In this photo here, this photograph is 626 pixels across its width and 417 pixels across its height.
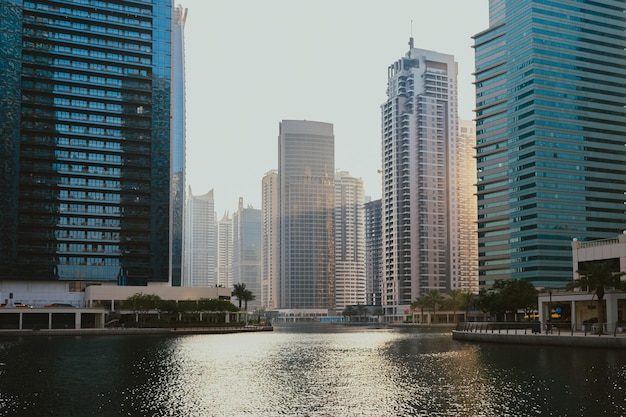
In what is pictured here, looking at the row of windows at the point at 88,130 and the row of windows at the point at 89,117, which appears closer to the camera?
the row of windows at the point at 88,130

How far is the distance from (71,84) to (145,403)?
15035 centimetres

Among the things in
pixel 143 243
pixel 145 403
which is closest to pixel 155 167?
pixel 143 243

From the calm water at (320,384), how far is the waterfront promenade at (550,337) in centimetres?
301

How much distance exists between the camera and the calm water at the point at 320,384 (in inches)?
1592

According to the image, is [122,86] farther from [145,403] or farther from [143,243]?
[145,403]

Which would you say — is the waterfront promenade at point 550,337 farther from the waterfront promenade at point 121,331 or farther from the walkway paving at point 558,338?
the waterfront promenade at point 121,331

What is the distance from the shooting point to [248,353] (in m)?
85.0

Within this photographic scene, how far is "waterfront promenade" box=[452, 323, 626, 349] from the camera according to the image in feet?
250

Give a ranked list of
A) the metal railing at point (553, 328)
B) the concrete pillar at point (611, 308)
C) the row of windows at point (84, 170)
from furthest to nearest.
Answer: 1. the row of windows at point (84, 170)
2. the concrete pillar at point (611, 308)
3. the metal railing at point (553, 328)

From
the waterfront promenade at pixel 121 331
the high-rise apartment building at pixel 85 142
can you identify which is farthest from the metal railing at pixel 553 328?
the high-rise apartment building at pixel 85 142

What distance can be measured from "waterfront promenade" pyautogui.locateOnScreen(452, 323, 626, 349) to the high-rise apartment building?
98.3m

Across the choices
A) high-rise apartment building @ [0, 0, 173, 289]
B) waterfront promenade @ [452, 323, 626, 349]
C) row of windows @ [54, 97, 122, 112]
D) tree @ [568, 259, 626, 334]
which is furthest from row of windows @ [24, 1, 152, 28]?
tree @ [568, 259, 626, 334]

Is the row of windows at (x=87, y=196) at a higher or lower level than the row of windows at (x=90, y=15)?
lower

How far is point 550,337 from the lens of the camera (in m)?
84.9
